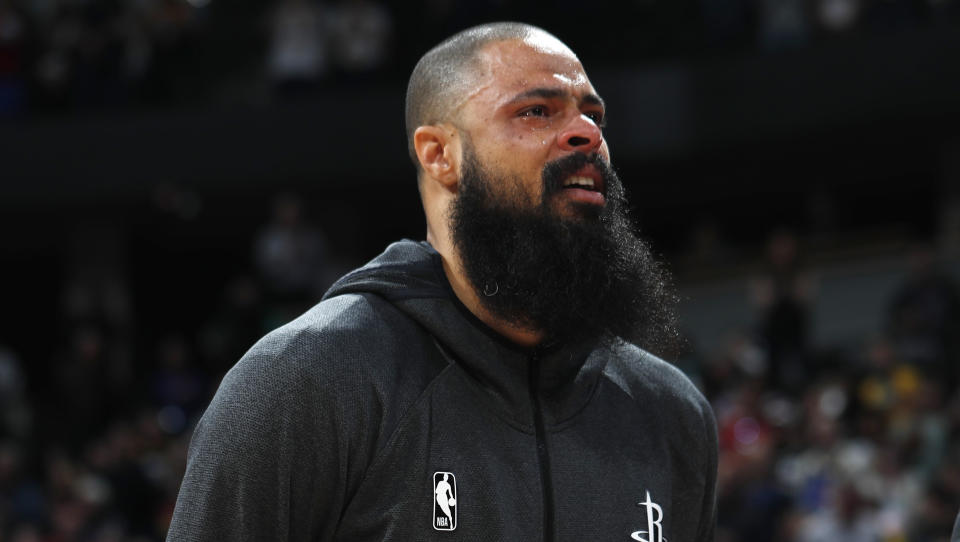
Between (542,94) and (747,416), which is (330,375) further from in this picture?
(747,416)

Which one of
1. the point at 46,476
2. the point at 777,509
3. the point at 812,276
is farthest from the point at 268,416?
the point at 812,276

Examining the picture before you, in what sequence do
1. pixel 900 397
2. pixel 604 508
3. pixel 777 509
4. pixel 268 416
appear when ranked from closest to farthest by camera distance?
pixel 268 416, pixel 604 508, pixel 777 509, pixel 900 397

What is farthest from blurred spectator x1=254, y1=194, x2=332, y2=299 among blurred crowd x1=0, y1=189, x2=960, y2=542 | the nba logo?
the nba logo

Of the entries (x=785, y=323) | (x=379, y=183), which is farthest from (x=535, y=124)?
(x=379, y=183)

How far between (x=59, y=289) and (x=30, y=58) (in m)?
4.93

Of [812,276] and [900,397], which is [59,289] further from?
[900,397]

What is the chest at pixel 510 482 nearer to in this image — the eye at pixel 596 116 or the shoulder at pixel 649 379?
the shoulder at pixel 649 379

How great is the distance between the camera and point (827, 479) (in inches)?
367

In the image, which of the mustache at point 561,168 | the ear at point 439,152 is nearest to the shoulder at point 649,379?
the mustache at point 561,168

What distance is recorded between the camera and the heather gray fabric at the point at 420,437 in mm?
2697

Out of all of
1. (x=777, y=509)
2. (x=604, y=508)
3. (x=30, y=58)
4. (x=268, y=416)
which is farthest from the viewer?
(x=30, y=58)

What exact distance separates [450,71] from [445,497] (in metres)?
0.89

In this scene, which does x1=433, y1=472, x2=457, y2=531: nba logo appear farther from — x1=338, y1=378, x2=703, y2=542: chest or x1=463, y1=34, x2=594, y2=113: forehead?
x1=463, y1=34, x2=594, y2=113: forehead

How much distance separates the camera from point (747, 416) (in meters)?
10.3
